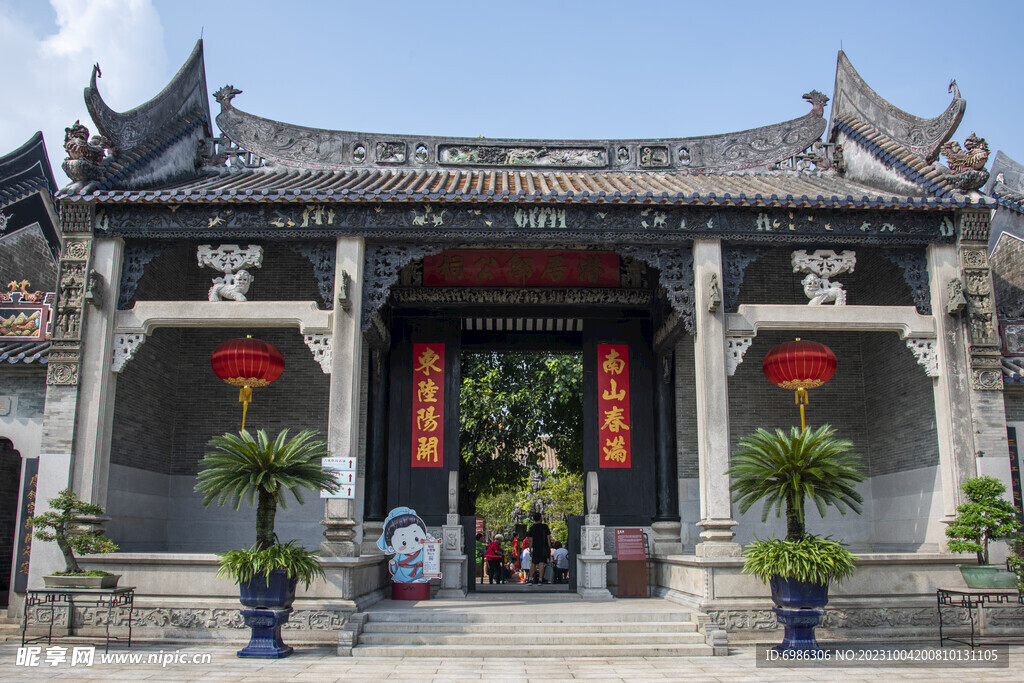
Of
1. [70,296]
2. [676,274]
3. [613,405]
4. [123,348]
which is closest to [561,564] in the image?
[613,405]

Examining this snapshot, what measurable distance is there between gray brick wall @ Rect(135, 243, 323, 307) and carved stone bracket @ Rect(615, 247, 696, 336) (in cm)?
480

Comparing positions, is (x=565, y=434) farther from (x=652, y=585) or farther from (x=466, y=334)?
(x=652, y=585)

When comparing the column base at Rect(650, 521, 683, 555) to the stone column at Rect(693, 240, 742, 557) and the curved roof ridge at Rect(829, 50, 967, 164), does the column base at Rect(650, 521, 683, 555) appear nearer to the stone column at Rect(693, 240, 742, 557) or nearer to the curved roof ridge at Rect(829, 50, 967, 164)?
the stone column at Rect(693, 240, 742, 557)

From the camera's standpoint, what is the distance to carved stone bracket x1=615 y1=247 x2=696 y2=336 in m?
9.22

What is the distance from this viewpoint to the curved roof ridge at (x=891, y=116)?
960cm

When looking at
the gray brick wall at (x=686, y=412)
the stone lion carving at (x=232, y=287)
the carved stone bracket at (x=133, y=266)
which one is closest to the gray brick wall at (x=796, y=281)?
the gray brick wall at (x=686, y=412)

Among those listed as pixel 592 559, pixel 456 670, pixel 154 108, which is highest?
pixel 154 108

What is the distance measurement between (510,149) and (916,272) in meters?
5.78

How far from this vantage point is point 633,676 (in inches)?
257

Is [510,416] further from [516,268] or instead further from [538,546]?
[516,268]

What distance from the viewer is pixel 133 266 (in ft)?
30.8

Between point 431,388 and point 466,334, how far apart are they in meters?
1.16

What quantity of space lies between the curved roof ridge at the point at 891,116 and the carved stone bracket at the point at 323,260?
23.7 feet

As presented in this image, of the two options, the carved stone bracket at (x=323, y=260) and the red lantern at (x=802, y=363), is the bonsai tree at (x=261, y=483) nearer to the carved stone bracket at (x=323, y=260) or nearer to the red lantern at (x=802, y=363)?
the carved stone bracket at (x=323, y=260)
